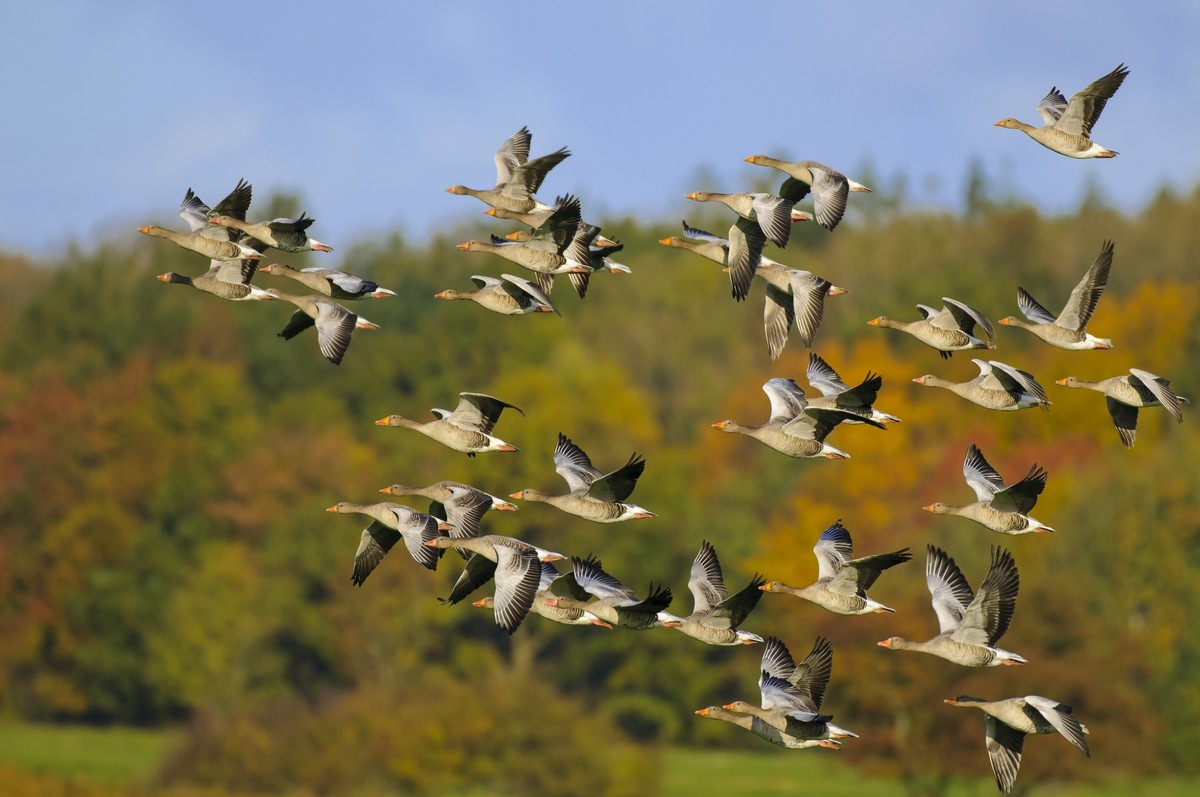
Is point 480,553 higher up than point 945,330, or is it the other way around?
point 945,330

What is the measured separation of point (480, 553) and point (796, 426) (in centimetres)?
453

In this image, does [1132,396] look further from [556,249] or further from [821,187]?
[556,249]

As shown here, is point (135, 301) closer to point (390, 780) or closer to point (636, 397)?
point (636, 397)

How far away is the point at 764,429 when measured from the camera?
26281 millimetres

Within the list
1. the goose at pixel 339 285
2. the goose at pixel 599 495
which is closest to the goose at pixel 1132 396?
the goose at pixel 599 495

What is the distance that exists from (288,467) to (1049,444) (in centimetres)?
3840

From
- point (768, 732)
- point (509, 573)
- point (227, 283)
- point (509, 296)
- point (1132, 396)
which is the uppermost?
point (227, 283)

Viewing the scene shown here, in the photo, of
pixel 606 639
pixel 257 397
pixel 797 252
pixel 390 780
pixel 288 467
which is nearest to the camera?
pixel 390 780

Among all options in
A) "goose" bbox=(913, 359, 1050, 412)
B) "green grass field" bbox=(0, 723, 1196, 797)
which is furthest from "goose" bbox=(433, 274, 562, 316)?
"green grass field" bbox=(0, 723, 1196, 797)

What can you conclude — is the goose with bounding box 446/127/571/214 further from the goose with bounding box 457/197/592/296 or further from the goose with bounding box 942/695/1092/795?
the goose with bounding box 942/695/1092/795

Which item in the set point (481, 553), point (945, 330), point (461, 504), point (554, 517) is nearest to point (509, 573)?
point (481, 553)

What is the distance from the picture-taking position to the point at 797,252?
14275 centimetres

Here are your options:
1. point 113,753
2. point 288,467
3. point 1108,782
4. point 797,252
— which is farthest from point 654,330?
point 1108,782

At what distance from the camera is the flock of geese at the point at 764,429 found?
79.7 feet
